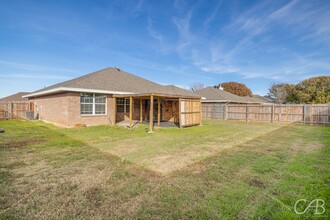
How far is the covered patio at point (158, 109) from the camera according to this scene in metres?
12.5

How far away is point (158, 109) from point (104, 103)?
441 centimetres

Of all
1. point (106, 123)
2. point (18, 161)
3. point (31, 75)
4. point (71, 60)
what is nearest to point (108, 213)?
point (18, 161)

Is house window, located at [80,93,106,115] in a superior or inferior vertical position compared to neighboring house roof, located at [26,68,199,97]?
inferior

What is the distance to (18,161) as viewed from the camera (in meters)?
5.14

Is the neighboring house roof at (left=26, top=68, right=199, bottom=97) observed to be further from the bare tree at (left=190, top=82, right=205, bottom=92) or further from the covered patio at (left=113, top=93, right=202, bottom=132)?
the bare tree at (left=190, top=82, right=205, bottom=92)

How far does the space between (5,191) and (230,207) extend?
4180 millimetres

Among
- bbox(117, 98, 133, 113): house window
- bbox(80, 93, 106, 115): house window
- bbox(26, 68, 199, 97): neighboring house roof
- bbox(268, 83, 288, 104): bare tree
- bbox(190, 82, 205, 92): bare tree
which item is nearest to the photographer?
bbox(26, 68, 199, 97): neighboring house roof

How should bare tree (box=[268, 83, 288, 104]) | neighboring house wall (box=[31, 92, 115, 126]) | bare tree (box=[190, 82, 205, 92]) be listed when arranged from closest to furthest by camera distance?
neighboring house wall (box=[31, 92, 115, 126]), bare tree (box=[268, 83, 288, 104]), bare tree (box=[190, 82, 205, 92])

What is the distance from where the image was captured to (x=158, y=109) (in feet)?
43.8

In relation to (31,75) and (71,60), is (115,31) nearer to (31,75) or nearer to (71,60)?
(71,60)
